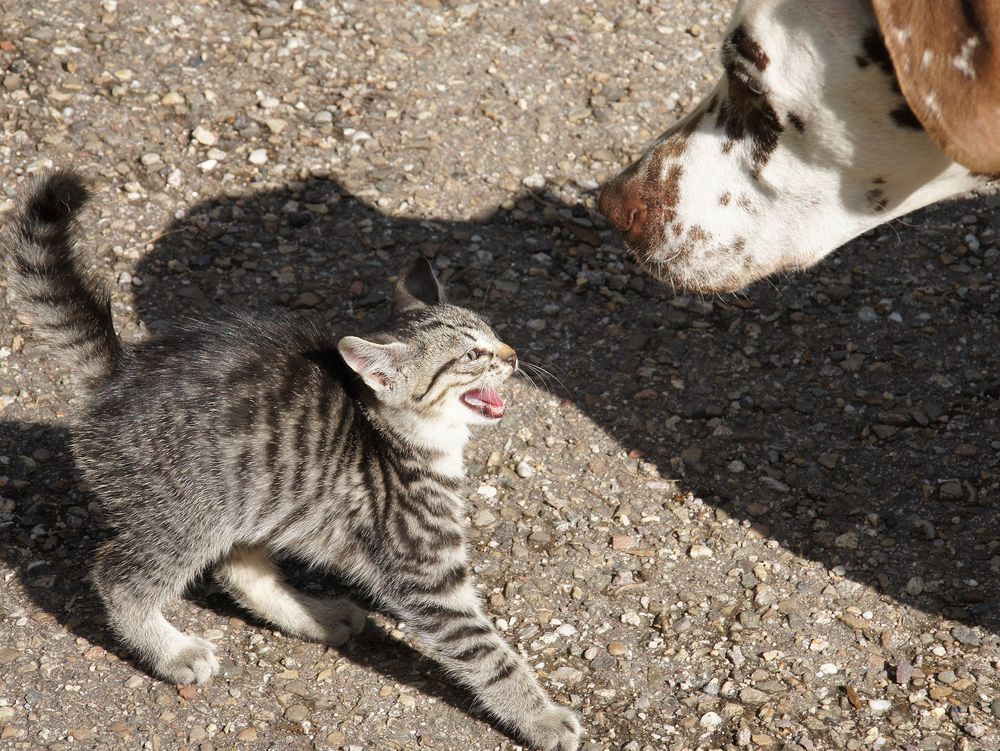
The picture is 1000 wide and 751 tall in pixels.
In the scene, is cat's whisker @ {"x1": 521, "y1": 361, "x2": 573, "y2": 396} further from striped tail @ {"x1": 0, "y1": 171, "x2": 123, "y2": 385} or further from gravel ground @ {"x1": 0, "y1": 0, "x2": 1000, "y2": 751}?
striped tail @ {"x1": 0, "y1": 171, "x2": 123, "y2": 385}

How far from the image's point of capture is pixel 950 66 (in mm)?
3006

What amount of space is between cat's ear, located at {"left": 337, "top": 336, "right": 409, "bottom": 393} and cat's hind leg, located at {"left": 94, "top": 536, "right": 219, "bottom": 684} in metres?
0.82

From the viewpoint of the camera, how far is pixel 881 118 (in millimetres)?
3490

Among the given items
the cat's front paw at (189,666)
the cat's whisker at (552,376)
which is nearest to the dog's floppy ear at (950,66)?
the cat's whisker at (552,376)

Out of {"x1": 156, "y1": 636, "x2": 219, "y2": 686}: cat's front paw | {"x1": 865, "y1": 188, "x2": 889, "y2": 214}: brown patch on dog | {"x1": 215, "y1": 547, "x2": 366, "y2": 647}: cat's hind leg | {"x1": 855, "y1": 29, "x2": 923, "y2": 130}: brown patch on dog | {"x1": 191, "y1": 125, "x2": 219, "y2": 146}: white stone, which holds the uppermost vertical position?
{"x1": 855, "y1": 29, "x2": 923, "y2": 130}: brown patch on dog

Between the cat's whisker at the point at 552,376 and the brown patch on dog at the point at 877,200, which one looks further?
the cat's whisker at the point at 552,376

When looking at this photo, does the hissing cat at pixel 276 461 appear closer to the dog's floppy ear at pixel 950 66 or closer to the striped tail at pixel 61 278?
the striped tail at pixel 61 278

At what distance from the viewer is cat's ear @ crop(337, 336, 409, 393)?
12.2ft

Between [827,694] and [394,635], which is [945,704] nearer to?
[827,694]

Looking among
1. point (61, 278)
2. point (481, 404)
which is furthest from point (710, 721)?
point (61, 278)

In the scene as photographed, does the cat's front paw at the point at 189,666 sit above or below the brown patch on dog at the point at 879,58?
below

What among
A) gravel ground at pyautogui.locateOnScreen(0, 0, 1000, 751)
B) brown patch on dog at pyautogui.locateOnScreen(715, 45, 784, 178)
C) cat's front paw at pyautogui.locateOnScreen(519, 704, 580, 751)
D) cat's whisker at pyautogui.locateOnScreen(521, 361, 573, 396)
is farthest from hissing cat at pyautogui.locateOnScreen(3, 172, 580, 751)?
brown patch on dog at pyautogui.locateOnScreen(715, 45, 784, 178)

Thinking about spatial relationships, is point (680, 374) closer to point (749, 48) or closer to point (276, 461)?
point (749, 48)

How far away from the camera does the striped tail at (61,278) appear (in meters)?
3.91
